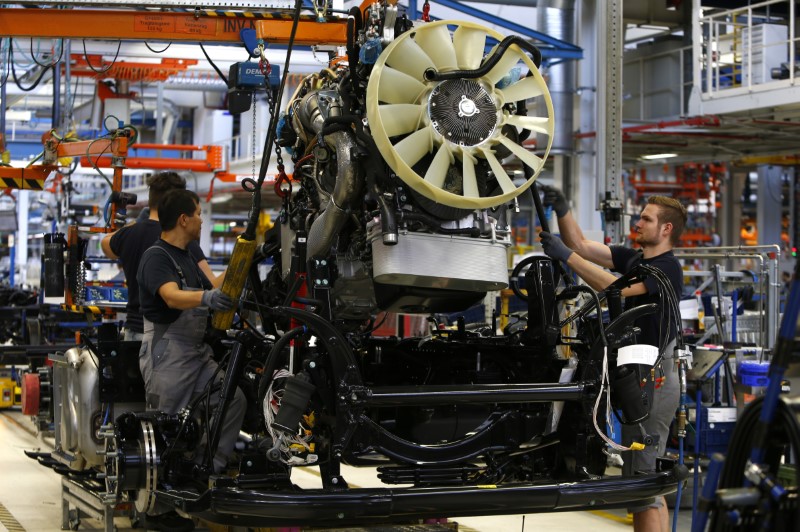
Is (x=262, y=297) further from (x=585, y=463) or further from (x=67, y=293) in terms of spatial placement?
(x=67, y=293)

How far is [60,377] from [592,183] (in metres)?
9.35

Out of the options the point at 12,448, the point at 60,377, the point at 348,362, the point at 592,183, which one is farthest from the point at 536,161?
the point at 592,183

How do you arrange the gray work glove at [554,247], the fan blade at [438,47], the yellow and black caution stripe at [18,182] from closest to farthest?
the fan blade at [438,47] < the gray work glove at [554,247] < the yellow and black caution stripe at [18,182]

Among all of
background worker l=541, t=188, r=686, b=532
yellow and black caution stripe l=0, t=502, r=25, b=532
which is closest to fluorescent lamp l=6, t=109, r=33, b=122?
yellow and black caution stripe l=0, t=502, r=25, b=532

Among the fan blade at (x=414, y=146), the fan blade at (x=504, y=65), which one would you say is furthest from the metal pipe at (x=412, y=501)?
the fan blade at (x=504, y=65)

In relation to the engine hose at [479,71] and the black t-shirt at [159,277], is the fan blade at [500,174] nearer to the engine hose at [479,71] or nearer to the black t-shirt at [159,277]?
the engine hose at [479,71]

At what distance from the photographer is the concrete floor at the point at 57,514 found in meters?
6.70

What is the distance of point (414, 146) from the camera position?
4230 millimetres

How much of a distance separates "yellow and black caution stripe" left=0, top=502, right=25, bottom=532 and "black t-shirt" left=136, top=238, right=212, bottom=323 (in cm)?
199

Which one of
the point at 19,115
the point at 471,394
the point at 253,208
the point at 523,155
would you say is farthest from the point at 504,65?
the point at 19,115

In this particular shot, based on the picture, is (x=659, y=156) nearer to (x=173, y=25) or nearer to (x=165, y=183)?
(x=173, y=25)

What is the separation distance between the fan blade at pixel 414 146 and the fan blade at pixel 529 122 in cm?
38

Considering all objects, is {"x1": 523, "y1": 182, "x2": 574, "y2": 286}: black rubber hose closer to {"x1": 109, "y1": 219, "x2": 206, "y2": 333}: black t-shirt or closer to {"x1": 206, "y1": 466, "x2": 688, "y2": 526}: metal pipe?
{"x1": 206, "y1": 466, "x2": 688, "y2": 526}: metal pipe

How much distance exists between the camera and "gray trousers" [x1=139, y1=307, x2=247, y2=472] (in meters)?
5.28
